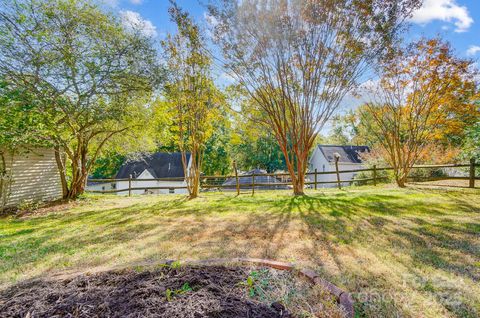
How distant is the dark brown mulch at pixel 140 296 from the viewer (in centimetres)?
154

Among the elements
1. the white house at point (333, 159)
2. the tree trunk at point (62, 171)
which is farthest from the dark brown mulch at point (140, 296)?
the white house at point (333, 159)

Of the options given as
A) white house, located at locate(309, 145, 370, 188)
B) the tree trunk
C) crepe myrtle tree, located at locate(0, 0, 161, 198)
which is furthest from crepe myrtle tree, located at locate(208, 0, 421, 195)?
white house, located at locate(309, 145, 370, 188)

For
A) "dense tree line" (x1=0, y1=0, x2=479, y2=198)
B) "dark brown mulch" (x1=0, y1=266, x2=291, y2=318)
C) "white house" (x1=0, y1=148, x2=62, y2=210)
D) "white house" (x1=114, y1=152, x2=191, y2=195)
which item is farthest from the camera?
"white house" (x1=114, y1=152, x2=191, y2=195)

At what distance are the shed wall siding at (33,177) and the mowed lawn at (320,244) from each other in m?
1.87

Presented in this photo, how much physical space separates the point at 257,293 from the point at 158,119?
770 centimetres

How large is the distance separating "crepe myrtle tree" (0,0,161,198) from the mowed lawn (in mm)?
2770

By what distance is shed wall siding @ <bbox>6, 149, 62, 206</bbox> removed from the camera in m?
7.16

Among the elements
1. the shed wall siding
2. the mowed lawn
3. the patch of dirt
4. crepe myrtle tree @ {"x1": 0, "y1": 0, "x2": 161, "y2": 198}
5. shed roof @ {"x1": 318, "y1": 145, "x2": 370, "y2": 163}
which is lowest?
the mowed lawn

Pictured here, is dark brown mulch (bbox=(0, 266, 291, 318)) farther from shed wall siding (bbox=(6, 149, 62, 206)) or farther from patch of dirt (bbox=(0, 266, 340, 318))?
shed wall siding (bbox=(6, 149, 62, 206))

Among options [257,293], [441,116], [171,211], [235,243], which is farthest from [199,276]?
[441,116]

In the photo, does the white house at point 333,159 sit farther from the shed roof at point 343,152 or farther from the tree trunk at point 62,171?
Answer: the tree trunk at point 62,171

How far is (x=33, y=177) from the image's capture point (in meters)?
7.82

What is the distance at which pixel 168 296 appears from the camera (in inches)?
65.5

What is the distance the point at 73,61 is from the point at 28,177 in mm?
4435
